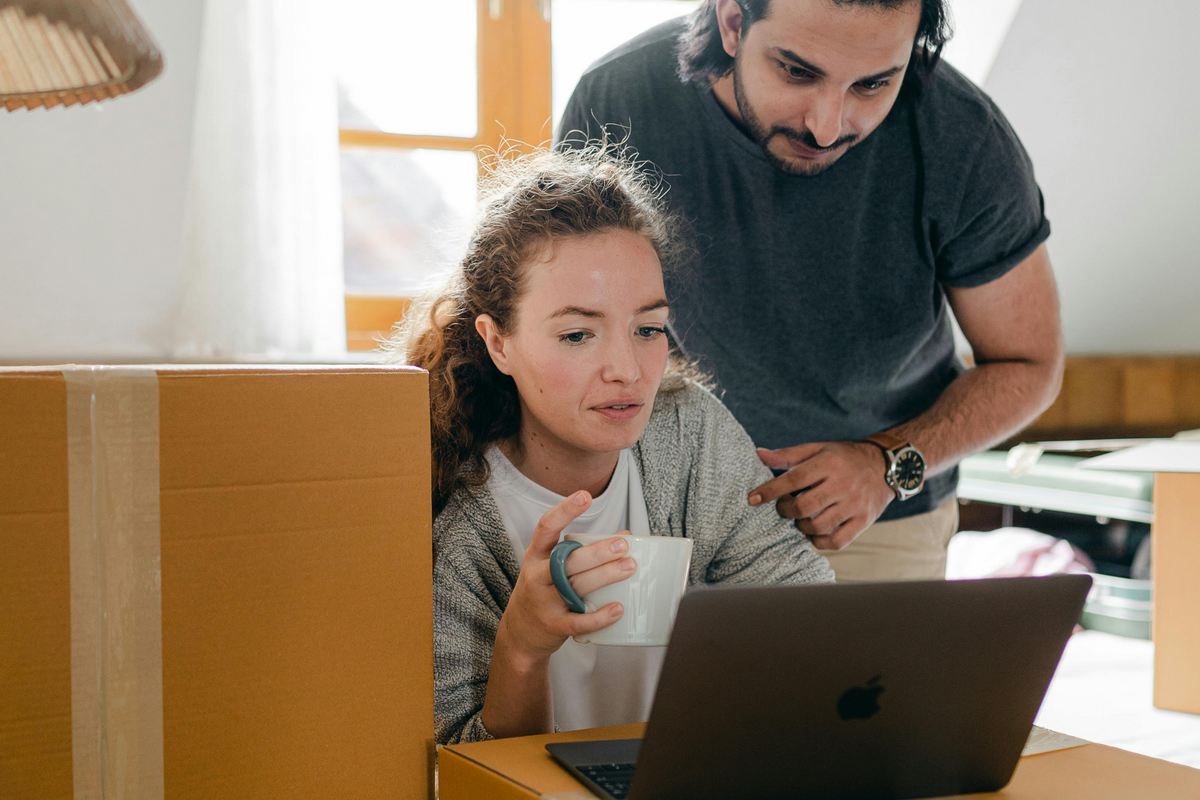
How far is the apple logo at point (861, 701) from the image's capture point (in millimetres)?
625

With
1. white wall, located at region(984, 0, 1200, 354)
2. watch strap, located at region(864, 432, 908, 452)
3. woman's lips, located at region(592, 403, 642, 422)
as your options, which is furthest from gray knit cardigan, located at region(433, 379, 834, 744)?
white wall, located at region(984, 0, 1200, 354)

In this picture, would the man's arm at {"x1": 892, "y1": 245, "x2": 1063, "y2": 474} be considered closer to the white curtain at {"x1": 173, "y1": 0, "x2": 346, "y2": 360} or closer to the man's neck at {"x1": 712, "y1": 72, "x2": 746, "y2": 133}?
the man's neck at {"x1": 712, "y1": 72, "x2": 746, "y2": 133}

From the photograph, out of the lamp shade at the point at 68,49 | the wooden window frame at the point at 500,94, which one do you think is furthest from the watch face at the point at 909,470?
the wooden window frame at the point at 500,94

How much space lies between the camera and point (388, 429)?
2.28ft

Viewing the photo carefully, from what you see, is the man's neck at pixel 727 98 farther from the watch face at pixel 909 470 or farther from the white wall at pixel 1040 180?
the white wall at pixel 1040 180

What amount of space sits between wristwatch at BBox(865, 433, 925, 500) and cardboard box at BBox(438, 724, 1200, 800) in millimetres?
603

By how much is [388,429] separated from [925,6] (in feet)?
2.82

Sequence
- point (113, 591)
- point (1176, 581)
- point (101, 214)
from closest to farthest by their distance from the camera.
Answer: point (113, 591)
point (1176, 581)
point (101, 214)

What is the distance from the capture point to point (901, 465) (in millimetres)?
1344

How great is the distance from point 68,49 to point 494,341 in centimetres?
42

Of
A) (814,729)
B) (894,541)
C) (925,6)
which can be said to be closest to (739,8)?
(925,6)

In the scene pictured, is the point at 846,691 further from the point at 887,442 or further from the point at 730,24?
the point at 730,24

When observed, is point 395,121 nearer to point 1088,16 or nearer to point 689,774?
point 1088,16

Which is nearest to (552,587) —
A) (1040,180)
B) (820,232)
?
(820,232)
